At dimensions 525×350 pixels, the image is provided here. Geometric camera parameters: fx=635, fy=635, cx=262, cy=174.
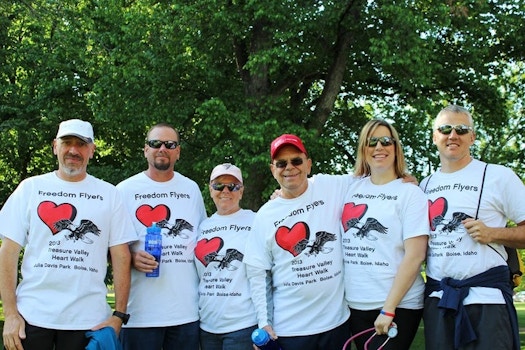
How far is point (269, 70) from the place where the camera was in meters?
13.0

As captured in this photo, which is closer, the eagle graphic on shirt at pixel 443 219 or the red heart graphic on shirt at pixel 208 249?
the eagle graphic on shirt at pixel 443 219

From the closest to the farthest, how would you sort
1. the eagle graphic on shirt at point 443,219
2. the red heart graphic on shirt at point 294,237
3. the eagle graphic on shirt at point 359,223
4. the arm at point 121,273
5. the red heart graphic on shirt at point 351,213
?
1. the eagle graphic on shirt at point 443,219
2. the eagle graphic on shirt at point 359,223
3. the red heart graphic on shirt at point 351,213
4. the red heart graphic on shirt at point 294,237
5. the arm at point 121,273

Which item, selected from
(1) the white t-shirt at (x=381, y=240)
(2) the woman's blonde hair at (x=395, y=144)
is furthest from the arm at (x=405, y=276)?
(2) the woman's blonde hair at (x=395, y=144)

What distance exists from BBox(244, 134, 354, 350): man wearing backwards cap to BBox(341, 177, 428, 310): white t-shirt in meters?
0.15

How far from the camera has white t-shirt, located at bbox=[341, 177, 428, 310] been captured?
424 cm

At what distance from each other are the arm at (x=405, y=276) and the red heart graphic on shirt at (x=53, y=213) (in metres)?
2.24

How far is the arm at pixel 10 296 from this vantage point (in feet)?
14.0

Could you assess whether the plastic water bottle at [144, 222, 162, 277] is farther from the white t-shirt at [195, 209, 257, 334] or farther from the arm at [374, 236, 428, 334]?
the arm at [374, 236, 428, 334]

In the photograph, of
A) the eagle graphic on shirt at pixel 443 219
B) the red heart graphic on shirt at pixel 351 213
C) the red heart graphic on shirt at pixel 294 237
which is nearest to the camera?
the eagle graphic on shirt at pixel 443 219

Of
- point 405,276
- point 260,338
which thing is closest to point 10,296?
point 260,338

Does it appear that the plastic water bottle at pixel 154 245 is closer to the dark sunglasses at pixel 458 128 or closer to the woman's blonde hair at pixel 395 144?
the woman's blonde hair at pixel 395 144

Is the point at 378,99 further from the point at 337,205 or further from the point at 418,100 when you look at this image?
the point at 337,205

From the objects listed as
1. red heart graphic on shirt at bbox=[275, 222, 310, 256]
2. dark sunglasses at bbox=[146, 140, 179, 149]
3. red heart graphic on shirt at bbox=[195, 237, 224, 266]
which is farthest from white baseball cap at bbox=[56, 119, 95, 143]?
red heart graphic on shirt at bbox=[275, 222, 310, 256]

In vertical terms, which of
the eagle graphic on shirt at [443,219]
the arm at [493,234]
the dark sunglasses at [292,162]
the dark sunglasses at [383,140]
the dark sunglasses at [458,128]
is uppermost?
the dark sunglasses at [458,128]
